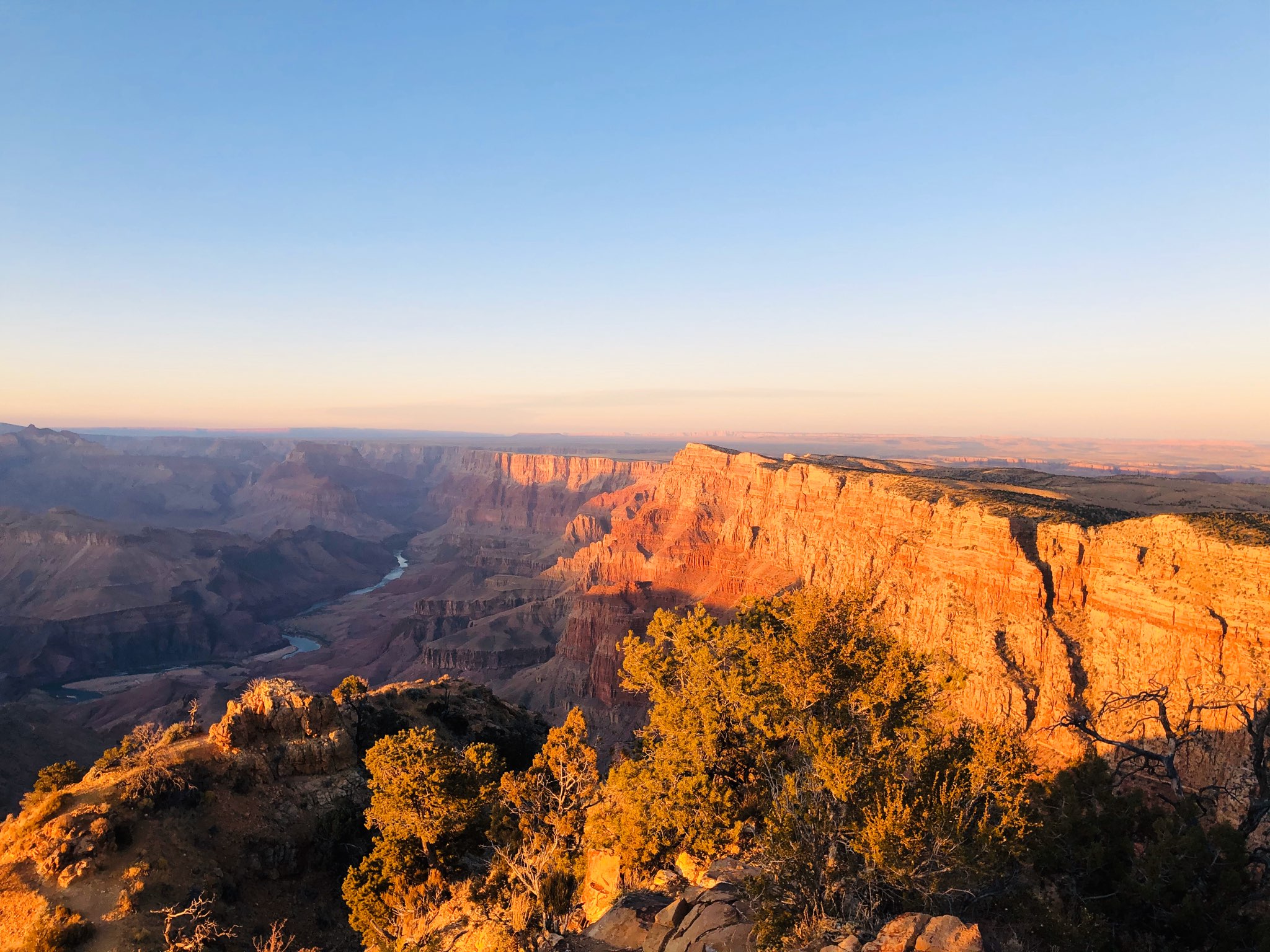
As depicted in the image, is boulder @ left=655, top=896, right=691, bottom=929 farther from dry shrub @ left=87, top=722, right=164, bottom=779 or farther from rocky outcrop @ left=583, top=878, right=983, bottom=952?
dry shrub @ left=87, top=722, right=164, bottom=779

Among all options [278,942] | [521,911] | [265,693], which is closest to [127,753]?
[265,693]

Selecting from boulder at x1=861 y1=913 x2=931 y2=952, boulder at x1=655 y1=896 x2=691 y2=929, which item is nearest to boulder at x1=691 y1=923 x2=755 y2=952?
boulder at x1=655 y1=896 x2=691 y2=929

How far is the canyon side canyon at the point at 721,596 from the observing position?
4384 centimetres

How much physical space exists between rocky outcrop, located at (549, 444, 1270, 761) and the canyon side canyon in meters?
0.19

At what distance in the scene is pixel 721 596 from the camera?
10238 centimetres

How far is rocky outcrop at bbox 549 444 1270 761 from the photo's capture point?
40.2m

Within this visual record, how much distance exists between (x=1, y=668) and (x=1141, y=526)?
195108 mm

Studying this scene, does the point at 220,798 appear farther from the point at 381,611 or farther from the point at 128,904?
the point at 381,611

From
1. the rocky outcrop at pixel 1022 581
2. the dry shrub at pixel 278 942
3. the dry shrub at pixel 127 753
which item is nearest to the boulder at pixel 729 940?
the rocky outcrop at pixel 1022 581

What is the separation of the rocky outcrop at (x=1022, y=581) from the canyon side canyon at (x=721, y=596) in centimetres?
19

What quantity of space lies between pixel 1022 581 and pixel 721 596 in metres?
54.2

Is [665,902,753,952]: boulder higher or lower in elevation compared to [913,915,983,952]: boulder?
lower

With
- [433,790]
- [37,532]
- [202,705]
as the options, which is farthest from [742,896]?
[37,532]

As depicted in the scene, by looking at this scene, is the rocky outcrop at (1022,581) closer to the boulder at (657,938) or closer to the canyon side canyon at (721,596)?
the canyon side canyon at (721,596)
